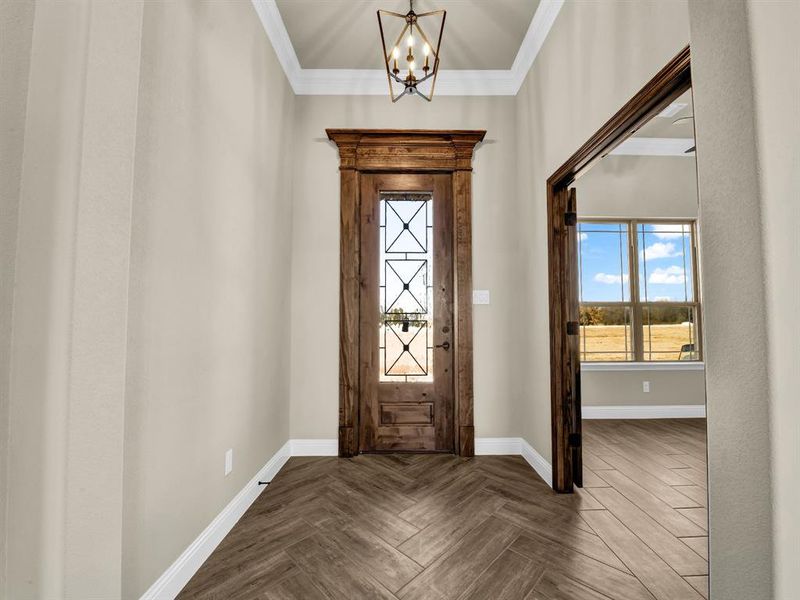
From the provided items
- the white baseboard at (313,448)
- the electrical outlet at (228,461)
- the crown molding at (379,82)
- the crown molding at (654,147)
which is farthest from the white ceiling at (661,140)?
the electrical outlet at (228,461)

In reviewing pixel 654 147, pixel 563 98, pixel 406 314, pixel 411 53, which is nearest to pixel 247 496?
pixel 406 314

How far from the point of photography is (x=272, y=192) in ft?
8.86

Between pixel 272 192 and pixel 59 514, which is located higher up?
pixel 272 192

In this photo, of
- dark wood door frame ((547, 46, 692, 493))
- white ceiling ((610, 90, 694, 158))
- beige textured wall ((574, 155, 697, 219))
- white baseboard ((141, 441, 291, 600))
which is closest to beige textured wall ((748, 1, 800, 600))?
dark wood door frame ((547, 46, 692, 493))

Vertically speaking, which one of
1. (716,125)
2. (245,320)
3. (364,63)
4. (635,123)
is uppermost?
(364,63)

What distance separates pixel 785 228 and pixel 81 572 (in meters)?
1.59

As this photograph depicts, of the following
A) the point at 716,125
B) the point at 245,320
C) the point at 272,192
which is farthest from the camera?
the point at 272,192

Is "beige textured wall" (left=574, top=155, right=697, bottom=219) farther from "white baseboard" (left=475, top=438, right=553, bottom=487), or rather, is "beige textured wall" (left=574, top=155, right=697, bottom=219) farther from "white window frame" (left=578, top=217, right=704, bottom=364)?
"white baseboard" (left=475, top=438, right=553, bottom=487)

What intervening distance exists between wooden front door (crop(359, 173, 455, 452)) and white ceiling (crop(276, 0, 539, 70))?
3.23 ft

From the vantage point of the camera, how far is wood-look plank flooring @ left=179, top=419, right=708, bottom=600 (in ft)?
5.13

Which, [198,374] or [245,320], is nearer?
[198,374]

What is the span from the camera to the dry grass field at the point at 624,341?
4.66 metres

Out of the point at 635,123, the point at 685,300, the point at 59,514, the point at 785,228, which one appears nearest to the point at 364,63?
the point at 635,123

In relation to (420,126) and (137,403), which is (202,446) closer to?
(137,403)
